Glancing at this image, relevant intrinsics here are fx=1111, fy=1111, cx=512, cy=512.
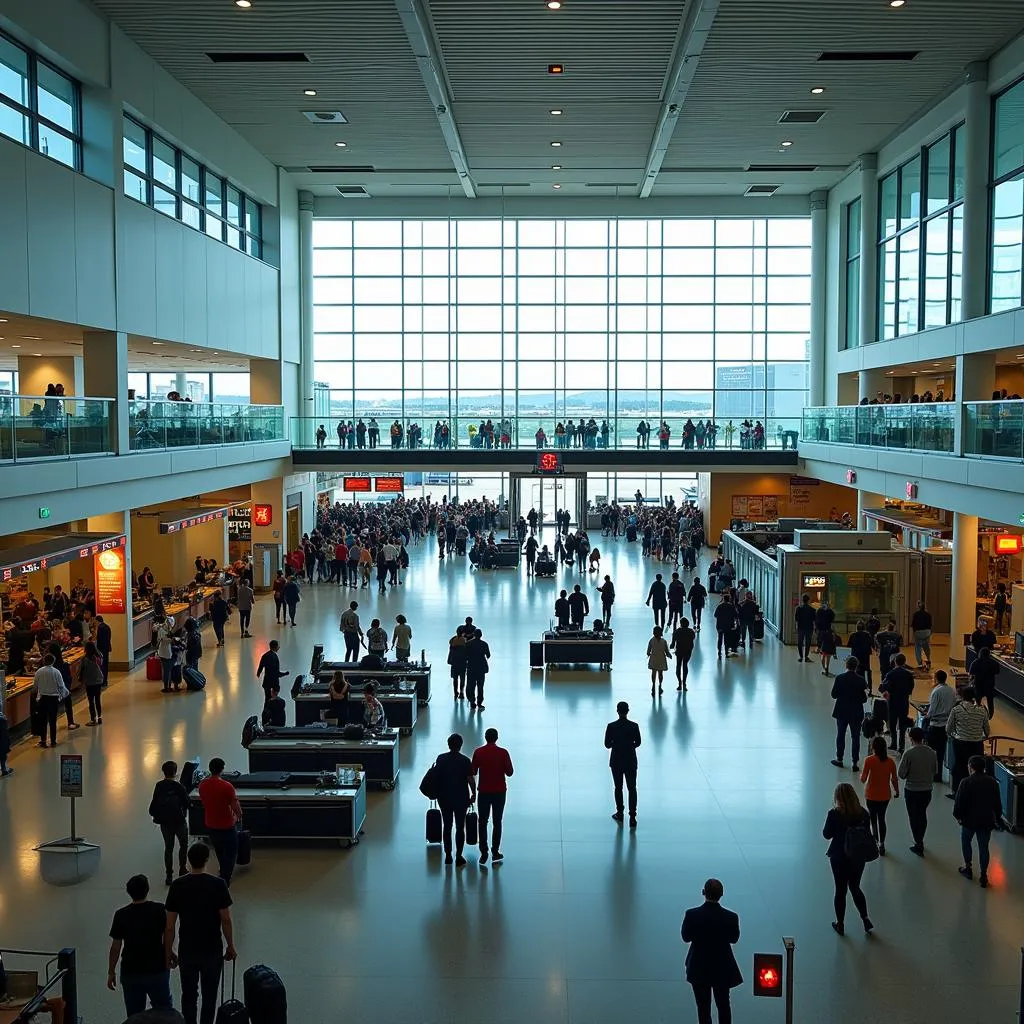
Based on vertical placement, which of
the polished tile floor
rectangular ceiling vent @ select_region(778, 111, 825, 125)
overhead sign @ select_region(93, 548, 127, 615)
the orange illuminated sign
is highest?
rectangular ceiling vent @ select_region(778, 111, 825, 125)

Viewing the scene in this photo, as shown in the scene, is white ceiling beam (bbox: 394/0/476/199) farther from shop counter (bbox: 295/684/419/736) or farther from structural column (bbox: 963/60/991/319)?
shop counter (bbox: 295/684/419/736)

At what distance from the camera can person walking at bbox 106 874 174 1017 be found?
720 cm

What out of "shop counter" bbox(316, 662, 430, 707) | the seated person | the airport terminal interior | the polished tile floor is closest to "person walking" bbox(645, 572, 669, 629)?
the airport terminal interior

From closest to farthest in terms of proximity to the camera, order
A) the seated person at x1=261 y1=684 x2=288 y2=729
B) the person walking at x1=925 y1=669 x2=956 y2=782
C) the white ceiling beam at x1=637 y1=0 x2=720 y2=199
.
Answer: the person walking at x1=925 y1=669 x2=956 y2=782 < the seated person at x1=261 y1=684 x2=288 y2=729 < the white ceiling beam at x1=637 y1=0 x2=720 y2=199

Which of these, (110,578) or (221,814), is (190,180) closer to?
(110,578)

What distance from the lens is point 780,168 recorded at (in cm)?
3481

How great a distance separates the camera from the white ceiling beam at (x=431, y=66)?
769 inches

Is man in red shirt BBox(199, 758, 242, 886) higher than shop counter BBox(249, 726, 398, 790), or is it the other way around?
man in red shirt BBox(199, 758, 242, 886)

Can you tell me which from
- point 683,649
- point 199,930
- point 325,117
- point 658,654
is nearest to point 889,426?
point 683,649

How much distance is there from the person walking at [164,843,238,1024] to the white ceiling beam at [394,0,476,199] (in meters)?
16.0

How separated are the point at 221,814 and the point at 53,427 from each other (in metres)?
9.33

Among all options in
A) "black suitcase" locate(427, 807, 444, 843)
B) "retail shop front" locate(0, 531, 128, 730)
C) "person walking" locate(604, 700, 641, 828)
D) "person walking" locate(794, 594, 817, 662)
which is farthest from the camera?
"person walking" locate(794, 594, 817, 662)

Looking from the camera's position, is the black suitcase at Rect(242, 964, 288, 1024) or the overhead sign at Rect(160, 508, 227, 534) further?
the overhead sign at Rect(160, 508, 227, 534)

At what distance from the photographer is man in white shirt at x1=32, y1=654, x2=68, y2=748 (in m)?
15.1
